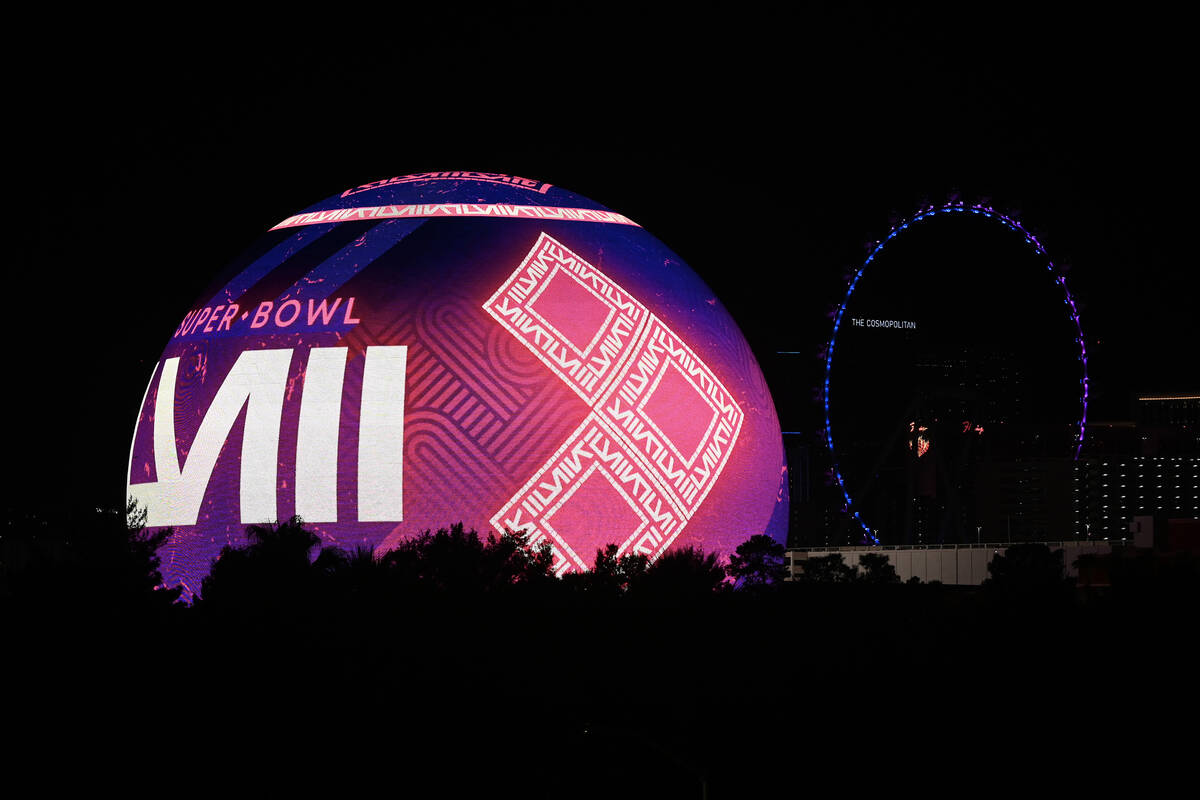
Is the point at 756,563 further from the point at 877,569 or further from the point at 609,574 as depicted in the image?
the point at 877,569

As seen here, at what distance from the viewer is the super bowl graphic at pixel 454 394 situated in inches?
1117

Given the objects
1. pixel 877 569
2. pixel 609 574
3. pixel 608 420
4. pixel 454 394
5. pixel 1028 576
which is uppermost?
pixel 454 394

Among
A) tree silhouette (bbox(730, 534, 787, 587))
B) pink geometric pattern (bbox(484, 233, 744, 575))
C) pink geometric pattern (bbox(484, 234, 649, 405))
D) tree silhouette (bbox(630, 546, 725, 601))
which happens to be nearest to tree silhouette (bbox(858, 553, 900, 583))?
tree silhouette (bbox(730, 534, 787, 587))

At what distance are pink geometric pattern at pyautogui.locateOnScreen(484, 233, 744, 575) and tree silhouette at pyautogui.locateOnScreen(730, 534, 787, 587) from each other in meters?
1.23

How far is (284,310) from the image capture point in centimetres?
2956

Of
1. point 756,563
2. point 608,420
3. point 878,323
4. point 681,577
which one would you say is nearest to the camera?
point 608,420

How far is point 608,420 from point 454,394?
1.99 meters

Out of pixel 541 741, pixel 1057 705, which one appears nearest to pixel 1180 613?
pixel 1057 705

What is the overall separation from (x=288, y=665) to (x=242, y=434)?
5.13 metres

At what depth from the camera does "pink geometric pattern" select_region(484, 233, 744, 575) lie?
28.4m

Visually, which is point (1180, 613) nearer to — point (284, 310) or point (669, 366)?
point (669, 366)

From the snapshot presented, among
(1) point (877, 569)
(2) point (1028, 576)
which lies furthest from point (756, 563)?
Result: (2) point (1028, 576)

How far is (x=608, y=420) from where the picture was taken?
94.1ft

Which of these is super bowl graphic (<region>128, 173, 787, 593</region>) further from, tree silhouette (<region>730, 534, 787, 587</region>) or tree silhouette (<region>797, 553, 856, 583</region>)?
tree silhouette (<region>797, 553, 856, 583</region>)
